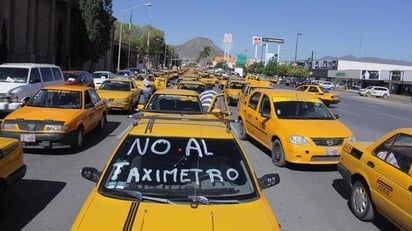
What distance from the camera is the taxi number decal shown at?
6.04 metres

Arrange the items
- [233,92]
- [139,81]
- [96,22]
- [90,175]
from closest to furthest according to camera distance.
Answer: [90,175] → [233,92] → [139,81] → [96,22]

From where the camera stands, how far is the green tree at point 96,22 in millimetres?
52719

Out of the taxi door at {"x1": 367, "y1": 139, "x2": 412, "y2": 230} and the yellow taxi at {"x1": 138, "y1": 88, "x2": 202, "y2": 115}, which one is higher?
the yellow taxi at {"x1": 138, "y1": 88, "x2": 202, "y2": 115}

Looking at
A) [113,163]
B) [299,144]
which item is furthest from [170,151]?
[299,144]

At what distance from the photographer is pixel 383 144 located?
684 centimetres

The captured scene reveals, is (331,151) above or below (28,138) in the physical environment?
above

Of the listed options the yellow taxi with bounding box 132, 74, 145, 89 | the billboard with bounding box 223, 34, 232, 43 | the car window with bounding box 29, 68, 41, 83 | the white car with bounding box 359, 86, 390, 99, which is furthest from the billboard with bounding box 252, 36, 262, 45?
the car window with bounding box 29, 68, 41, 83

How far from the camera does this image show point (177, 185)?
13.8 ft

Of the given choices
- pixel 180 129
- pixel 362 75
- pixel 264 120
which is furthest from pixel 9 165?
pixel 362 75

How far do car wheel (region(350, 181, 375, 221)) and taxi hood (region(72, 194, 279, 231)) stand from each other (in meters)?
3.24

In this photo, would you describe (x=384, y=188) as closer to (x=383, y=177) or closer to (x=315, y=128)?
(x=383, y=177)

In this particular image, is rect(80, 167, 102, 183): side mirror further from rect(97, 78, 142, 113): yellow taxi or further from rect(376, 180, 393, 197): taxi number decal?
rect(97, 78, 142, 113): yellow taxi

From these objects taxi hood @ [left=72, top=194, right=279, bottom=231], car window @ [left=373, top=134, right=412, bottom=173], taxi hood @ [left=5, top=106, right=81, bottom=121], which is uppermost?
car window @ [left=373, top=134, right=412, bottom=173]

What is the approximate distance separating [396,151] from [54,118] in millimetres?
7404
